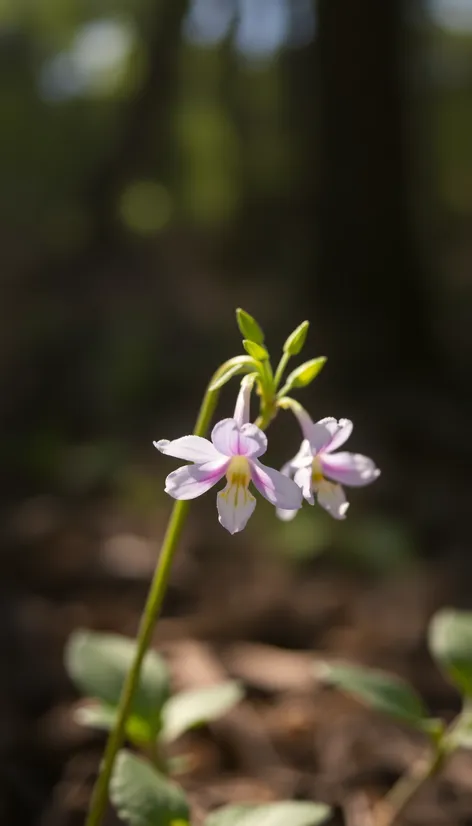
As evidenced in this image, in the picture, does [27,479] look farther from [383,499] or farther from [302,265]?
[302,265]

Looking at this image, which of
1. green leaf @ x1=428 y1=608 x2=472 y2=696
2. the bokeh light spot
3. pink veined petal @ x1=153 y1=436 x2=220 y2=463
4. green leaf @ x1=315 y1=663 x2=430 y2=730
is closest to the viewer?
pink veined petal @ x1=153 y1=436 x2=220 y2=463

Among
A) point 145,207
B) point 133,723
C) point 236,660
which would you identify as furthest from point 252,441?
point 145,207

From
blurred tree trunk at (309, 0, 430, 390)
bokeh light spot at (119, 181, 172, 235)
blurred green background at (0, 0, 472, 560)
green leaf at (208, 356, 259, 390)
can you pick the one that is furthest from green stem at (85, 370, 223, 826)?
bokeh light spot at (119, 181, 172, 235)

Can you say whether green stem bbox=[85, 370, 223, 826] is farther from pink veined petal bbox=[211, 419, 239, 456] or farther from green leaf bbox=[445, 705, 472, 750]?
green leaf bbox=[445, 705, 472, 750]

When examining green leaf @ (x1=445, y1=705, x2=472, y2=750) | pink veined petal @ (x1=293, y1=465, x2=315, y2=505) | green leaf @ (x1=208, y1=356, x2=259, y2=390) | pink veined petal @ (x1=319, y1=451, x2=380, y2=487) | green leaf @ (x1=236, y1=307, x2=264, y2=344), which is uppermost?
green leaf @ (x1=236, y1=307, x2=264, y2=344)

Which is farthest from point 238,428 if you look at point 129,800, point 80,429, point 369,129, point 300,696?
point 369,129

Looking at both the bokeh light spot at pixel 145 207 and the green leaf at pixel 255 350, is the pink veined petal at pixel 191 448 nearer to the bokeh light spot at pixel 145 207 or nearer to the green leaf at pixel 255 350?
the green leaf at pixel 255 350
